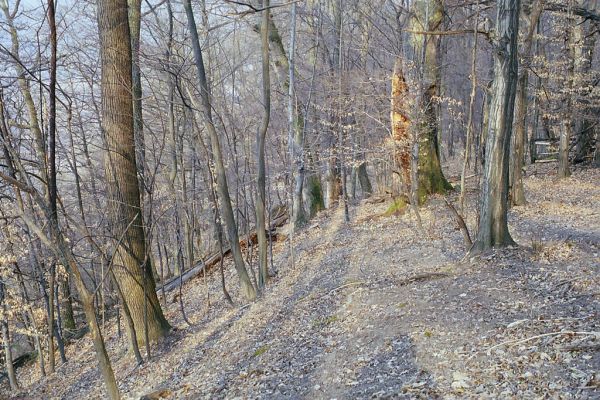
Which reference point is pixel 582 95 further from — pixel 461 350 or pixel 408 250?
pixel 461 350

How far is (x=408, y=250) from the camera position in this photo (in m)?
9.62

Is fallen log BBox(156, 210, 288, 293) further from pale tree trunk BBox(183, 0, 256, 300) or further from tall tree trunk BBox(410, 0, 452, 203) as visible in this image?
tall tree trunk BBox(410, 0, 452, 203)

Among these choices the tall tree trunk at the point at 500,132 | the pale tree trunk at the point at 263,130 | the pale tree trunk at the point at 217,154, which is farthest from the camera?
the pale tree trunk at the point at 263,130

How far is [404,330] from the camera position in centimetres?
545

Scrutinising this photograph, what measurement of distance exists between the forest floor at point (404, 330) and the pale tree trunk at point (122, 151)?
1.46 meters

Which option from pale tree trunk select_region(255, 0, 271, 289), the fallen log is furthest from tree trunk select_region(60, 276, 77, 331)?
A: pale tree trunk select_region(255, 0, 271, 289)

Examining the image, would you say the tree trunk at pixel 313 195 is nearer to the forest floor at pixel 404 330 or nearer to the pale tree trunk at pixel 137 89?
the forest floor at pixel 404 330

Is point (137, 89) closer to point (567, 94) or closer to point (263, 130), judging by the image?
point (263, 130)

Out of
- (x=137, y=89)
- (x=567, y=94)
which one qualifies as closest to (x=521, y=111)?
(x=567, y=94)

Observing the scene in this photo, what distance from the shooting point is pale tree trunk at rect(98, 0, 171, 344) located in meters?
7.36

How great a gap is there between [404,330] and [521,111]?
7.79 metres

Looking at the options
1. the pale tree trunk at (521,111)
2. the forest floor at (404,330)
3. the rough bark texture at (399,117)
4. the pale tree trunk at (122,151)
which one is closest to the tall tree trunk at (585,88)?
the pale tree trunk at (521,111)

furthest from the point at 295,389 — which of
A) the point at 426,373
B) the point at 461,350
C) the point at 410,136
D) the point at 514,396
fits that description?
the point at 410,136

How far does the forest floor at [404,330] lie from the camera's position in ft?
13.4
